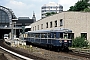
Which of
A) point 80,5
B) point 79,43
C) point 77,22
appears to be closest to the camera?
point 79,43


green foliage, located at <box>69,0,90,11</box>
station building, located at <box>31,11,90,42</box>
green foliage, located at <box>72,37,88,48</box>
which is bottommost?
green foliage, located at <box>72,37,88,48</box>

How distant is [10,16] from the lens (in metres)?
127

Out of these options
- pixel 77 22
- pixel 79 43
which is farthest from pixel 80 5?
pixel 79 43

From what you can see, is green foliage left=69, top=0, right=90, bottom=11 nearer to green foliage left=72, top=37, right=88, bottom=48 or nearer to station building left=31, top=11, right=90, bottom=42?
station building left=31, top=11, right=90, bottom=42

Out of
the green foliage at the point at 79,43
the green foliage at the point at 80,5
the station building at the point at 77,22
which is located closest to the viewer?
the green foliage at the point at 79,43

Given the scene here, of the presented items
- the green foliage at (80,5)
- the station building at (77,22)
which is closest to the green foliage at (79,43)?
the station building at (77,22)

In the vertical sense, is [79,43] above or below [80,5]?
below

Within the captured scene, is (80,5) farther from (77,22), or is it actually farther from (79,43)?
Answer: (79,43)

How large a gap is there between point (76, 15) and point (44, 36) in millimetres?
12332

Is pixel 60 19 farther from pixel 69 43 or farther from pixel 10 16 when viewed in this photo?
pixel 10 16

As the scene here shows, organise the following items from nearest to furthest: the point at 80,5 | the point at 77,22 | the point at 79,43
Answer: the point at 79,43 < the point at 77,22 < the point at 80,5

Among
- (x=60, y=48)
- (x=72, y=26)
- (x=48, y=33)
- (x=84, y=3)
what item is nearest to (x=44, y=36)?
(x=48, y=33)

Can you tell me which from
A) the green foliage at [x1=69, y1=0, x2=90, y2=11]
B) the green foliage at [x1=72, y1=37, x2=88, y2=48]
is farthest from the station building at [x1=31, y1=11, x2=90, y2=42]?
the green foliage at [x1=69, y1=0, x2=90, y2=11]

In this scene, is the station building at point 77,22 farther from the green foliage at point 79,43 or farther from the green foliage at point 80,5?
the green foliage at point 80,5
